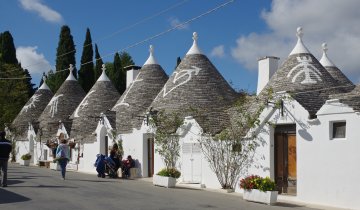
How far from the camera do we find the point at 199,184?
21.2 metres

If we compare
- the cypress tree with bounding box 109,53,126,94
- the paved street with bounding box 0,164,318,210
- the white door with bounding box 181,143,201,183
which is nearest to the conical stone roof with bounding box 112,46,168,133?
the white door with bounding box 181,143,201,183

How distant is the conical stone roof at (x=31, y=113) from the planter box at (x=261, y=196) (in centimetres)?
2885

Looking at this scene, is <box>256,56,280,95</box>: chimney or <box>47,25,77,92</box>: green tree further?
<box>47,25,77,92</box>: green tree

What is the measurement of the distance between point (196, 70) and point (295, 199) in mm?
11785

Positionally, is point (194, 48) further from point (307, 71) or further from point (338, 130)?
point (338, 130)

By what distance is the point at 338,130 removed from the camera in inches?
581

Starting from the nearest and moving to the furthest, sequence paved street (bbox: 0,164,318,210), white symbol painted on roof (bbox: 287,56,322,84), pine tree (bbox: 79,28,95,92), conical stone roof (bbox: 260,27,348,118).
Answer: paved street (bbox: 0,164,318,210) < conical stone roof (bbox: 260,27,348,118) < white symbol painted on roof (bbox: 287,56,322,84) < pine tree (bbox: 79,28,95,92)

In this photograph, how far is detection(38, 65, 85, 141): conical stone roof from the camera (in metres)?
38.8

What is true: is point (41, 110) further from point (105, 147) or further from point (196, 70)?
point (196, 70)

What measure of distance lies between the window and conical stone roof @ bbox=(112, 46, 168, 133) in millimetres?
14524

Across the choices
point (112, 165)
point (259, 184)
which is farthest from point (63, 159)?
point (259, 184)

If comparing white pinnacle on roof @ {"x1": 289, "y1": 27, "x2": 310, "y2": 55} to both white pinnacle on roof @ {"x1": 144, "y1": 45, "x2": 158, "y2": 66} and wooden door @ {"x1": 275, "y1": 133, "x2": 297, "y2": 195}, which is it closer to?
wooden door @ {"x1": 275, "y1": 133, "x2": 297, "y2": 195}

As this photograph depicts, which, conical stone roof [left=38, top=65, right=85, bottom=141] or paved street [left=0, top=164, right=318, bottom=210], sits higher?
conical stone roof [left=38, top=65, right=85, bottom=141]

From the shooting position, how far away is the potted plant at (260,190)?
1467 centimetres
